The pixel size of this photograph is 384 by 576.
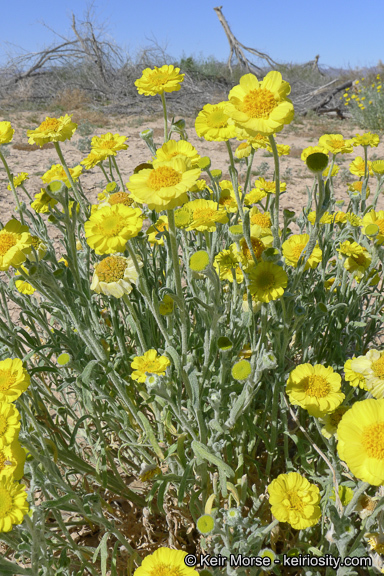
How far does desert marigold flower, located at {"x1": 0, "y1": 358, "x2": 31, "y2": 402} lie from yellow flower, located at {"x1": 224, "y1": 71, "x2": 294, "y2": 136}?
41.7 inches

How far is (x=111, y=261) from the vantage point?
174 cm

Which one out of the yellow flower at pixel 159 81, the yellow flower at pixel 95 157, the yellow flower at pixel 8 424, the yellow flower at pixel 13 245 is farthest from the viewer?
the yellow flower at pixel 95 157

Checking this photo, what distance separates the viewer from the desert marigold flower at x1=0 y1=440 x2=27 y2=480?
1.06 meters

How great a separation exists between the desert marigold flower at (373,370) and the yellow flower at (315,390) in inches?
3.8

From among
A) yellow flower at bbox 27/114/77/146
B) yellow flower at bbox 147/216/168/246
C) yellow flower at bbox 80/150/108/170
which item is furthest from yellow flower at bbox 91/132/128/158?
yellow flower at bbox 147/216/168/246

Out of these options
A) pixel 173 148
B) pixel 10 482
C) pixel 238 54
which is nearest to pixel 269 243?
pixel 173 148

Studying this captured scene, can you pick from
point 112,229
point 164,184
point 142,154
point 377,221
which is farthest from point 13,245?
point 142,154

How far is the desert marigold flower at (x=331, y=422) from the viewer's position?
4.57 ft

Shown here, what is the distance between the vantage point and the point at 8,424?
Result: 1.09 metres

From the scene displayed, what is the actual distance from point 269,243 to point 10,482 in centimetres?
117

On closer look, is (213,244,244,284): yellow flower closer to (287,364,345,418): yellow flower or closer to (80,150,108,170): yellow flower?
(287,364,345,418): yellow flower

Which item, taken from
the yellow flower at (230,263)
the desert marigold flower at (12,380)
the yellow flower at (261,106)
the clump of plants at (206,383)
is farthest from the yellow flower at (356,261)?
the desert marigold flower at (12,380)

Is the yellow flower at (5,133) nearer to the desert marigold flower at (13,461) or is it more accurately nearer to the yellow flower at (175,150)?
the yellow flower at (175,150)

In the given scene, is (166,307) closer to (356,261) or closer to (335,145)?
(356,261)
